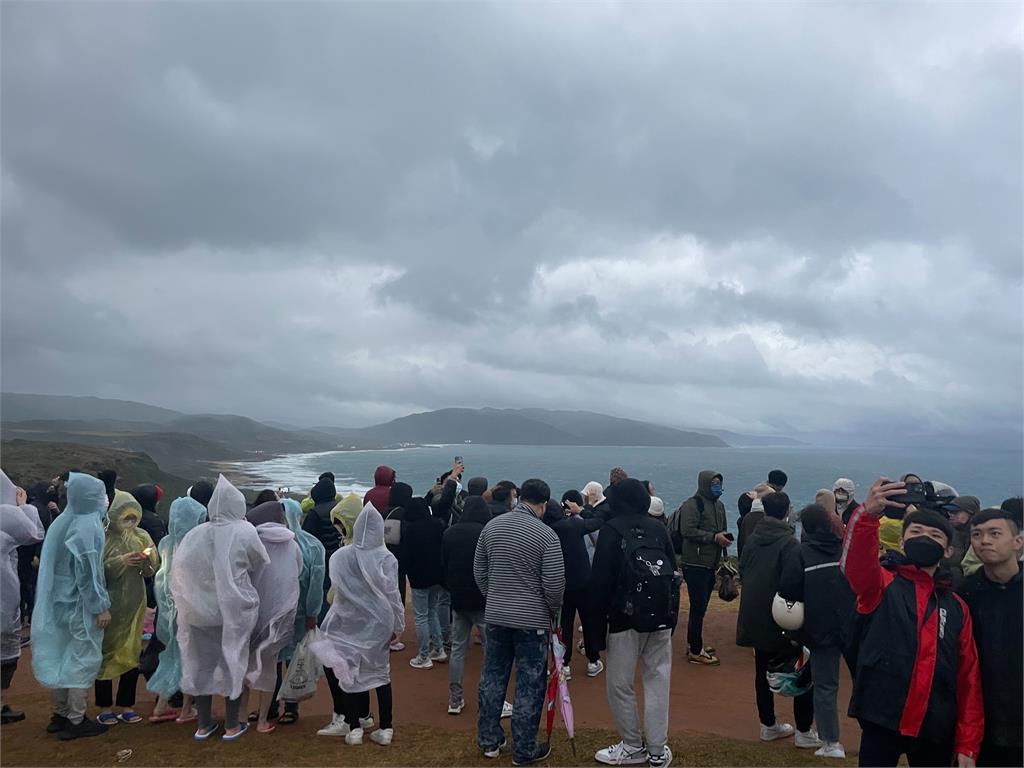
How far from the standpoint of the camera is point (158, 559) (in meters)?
5.95

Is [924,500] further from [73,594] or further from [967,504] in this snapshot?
[73,594]

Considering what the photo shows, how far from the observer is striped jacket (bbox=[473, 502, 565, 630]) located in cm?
490

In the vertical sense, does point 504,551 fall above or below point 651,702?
above

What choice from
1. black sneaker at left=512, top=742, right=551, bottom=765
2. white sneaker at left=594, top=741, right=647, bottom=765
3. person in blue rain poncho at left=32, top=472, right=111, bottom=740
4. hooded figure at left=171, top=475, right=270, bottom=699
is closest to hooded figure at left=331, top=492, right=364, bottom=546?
hooded figure at left=171, top=475, right=270, bottom=699

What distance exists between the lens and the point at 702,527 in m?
7.53

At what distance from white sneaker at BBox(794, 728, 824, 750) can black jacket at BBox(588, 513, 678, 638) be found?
2.15m

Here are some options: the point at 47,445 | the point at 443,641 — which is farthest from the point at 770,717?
the point at 47,445

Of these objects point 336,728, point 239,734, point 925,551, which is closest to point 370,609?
point 336,728

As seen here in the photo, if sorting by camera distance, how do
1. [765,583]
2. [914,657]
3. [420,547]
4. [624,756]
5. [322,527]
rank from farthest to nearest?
[322,527]
[420,547]
[765,583]
[624,756]
[914,657]

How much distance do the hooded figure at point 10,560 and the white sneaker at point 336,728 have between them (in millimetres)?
3140

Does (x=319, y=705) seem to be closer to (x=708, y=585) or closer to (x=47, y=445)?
(x=708, y=585)

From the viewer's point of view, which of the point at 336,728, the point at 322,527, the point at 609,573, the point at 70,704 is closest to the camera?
the point at 609,573

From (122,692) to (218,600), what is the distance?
202 centimetres

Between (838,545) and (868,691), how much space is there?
189cm
